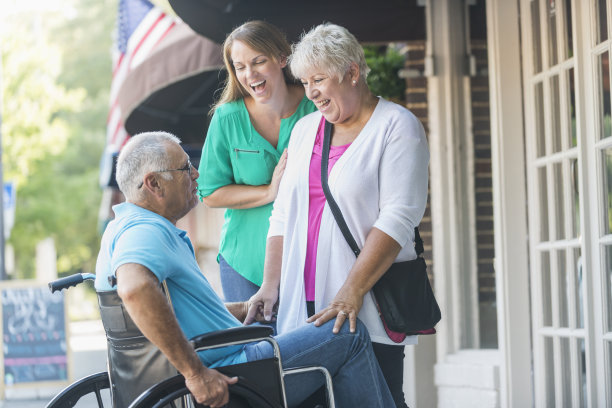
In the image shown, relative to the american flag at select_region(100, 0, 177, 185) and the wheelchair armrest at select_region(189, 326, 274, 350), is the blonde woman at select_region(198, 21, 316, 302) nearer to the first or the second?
the wheelchair armrest at select_region(189, 326, 274, 350)

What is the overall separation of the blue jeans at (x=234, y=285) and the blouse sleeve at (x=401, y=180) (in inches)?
35.3

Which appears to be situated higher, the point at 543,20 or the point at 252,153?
the point at 543,20

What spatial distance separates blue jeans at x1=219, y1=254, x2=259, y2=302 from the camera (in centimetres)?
437

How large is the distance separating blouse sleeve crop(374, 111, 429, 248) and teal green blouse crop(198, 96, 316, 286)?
803mm

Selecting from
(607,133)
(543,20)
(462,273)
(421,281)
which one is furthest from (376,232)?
(462,273)

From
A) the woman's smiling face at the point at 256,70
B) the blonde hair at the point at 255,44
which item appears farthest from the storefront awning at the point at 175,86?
the woman's smiling face at the point at 256,70

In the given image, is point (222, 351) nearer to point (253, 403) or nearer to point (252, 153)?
point (253, 403)

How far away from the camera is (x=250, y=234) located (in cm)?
446

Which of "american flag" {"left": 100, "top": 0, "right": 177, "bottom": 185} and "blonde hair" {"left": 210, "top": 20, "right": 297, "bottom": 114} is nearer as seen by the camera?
"blonde hair" {"left": 210, "top": 20, "right": 297, "bottom": 114}

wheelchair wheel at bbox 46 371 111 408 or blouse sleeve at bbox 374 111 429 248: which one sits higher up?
Result: blouse sleeve at bbox 374 111 429 248

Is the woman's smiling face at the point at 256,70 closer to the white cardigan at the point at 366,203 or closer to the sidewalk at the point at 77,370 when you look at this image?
the white cardigan at the point at 366,203

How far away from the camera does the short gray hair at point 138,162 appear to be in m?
3.54

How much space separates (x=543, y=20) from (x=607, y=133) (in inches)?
42.0

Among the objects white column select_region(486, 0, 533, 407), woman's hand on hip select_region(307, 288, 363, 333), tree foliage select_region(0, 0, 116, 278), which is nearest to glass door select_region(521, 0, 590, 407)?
white column select_region(486, 0, 533, 407)
